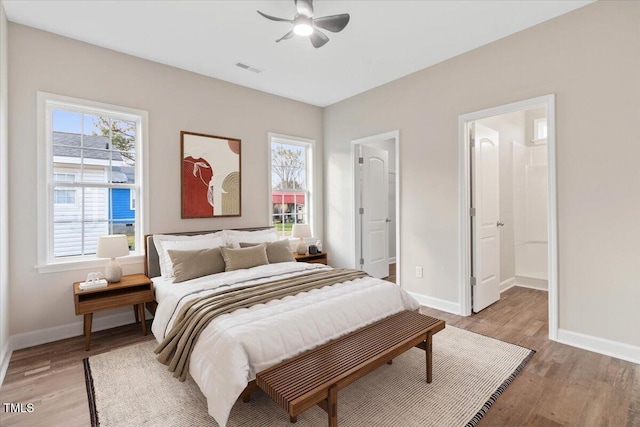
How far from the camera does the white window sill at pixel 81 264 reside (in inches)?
117

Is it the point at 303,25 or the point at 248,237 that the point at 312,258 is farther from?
the point at 303,25

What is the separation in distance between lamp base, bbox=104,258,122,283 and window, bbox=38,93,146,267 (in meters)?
0.34

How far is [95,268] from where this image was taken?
3.25m

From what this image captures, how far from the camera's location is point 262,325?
193 cm

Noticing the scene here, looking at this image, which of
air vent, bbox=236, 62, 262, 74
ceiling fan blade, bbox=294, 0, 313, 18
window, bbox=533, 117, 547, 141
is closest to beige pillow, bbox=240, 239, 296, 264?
air vent, bbox=236, 62, 262, 74

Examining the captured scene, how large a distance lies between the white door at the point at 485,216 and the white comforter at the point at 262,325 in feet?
4.46

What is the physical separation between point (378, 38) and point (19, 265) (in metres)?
4.09

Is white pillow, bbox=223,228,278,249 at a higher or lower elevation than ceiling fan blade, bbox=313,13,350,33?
lower

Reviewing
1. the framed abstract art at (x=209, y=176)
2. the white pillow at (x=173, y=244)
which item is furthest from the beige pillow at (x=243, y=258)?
the framed abstract art at (x=209, y=176)

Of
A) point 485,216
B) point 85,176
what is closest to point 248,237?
point 85,176

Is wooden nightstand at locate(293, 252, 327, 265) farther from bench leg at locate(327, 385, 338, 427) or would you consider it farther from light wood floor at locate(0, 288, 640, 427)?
bench leg at locate(327, 385, 338, 427)

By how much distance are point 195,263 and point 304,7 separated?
98.6 inches

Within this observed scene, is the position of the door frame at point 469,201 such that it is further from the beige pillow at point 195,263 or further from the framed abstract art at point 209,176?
the framed abstract art at point 209,176

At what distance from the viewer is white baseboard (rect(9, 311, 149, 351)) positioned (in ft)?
9.36
